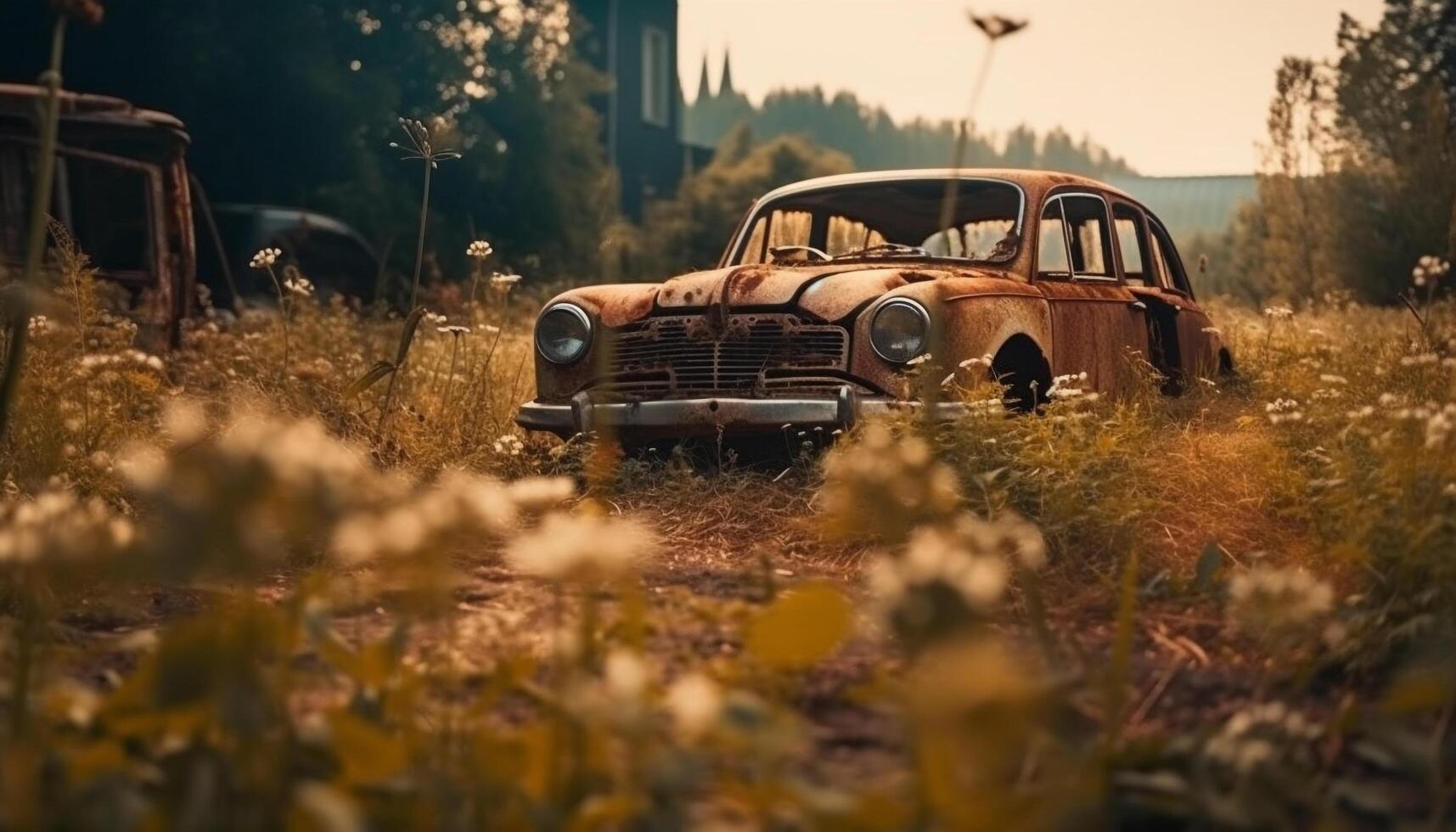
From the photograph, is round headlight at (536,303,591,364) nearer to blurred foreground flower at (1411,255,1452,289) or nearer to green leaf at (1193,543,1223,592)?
green leaf at (1193,543,1223,592)

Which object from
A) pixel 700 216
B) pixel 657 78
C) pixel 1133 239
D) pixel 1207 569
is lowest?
pixel 1207 569

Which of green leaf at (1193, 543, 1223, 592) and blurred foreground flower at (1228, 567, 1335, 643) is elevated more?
blurred foreground flower at (1228, 567, 1335, 643)

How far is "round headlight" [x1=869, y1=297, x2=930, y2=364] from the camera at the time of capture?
541 centimetres

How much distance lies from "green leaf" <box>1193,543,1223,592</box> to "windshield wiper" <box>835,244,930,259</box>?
2.85 m

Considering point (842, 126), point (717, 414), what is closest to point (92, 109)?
point (717, 414)

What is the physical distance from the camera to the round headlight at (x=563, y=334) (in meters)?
6.11

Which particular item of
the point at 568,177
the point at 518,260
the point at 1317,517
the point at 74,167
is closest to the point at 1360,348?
the point at 1317,517

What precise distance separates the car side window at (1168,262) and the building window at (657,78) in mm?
22490

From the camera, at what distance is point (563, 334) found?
6.18m

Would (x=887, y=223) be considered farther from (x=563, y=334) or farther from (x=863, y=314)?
(x=563, y=334)

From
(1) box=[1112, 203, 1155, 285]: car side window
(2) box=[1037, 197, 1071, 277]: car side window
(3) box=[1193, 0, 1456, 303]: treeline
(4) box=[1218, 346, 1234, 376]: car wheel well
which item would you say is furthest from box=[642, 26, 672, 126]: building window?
(2) box=[1037, 197, 1071, 277]: car side window

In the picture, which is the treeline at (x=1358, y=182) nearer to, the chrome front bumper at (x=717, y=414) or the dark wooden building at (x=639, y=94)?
the dark wooden building at (x=639, y=94)

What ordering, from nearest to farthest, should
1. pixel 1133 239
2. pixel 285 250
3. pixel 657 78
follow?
pixel 1133 239 → pixel 285 250 → pixel 657 78

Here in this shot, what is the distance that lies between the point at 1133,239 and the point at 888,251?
5.56 feet
